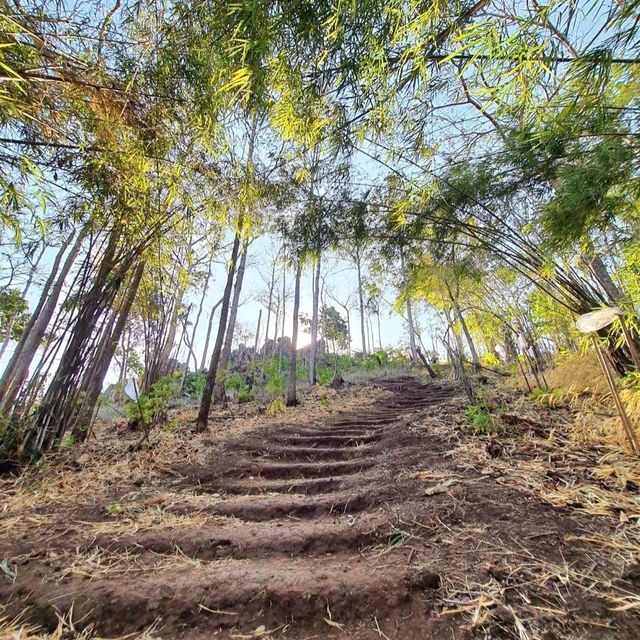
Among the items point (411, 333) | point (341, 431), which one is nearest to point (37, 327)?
point (341, 431)

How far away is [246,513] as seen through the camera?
5.46 ft

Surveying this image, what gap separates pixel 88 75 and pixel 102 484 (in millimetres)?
2632

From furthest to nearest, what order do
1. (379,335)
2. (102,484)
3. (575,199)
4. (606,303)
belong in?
1. (379,335)
2. (606,303)
3. (102,484)
4. (575,199)

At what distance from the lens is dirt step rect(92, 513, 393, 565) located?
49.8 inches

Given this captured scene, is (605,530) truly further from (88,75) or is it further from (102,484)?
(88,75)

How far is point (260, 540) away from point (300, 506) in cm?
36

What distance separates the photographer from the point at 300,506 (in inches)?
65.2

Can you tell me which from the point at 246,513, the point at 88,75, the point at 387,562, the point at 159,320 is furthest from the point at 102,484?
the point at 88,75

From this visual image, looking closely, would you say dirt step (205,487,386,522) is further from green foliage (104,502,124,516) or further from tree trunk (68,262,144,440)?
tree trunk (68,262,144,440)

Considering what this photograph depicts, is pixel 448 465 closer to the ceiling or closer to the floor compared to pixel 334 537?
closer to the ceiling

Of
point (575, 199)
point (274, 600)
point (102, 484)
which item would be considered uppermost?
point (575, 199)

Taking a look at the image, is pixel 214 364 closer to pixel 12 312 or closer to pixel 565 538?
pixel 565 538

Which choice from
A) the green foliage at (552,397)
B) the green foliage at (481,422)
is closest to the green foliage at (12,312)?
the green foliage at (481,422)

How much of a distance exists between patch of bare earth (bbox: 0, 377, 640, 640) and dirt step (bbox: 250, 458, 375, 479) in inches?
0.5
